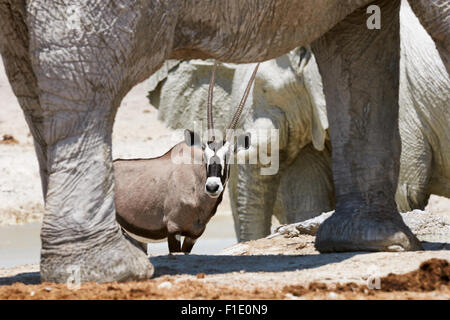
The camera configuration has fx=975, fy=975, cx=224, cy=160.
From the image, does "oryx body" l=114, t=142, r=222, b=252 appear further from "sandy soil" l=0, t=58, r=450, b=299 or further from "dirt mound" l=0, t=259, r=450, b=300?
"dirt mound" l=0, t=259, r=450, b=300

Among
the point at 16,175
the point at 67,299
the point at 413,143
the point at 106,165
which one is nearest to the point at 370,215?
the point at 106,165

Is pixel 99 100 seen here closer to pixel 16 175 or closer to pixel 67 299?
pixel 67 299

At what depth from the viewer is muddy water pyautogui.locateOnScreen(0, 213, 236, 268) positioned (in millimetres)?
6988

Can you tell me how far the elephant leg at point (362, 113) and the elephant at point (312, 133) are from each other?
5.94ft

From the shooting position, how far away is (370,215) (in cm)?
358

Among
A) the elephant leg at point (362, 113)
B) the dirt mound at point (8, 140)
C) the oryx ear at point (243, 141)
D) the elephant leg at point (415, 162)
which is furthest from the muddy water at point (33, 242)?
the dirt mound at point (8, 140)

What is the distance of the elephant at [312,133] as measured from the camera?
18.2ft

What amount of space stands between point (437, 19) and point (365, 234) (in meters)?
0.79

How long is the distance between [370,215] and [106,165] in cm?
121

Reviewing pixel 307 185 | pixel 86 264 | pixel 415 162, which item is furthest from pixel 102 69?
pixel 307 185

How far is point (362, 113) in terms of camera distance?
370cm

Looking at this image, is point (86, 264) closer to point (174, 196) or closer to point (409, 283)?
point (409, 283)

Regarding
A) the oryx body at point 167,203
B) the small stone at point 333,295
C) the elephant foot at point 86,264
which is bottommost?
the small stone at point 333,295

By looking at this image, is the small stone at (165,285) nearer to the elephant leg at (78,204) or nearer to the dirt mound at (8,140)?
the elephant leg at (78,204)
